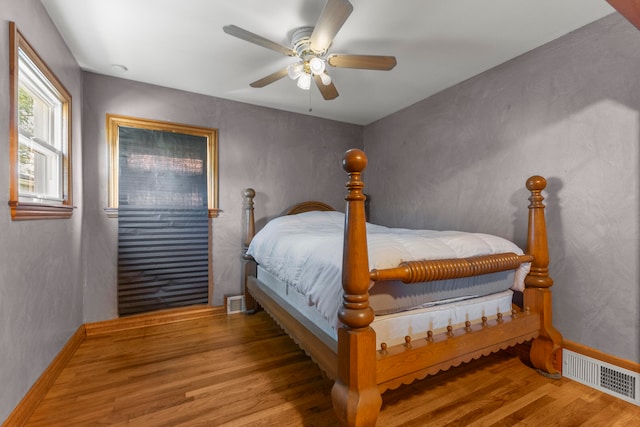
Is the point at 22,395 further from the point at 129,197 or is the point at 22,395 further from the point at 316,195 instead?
the point at 316,195

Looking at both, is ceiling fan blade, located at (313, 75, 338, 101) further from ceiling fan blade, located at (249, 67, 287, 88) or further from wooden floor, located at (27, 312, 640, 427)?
wooden floor, located at (27, 312, 640, 427)

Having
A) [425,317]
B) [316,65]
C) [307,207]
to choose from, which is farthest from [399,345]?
[307,207]

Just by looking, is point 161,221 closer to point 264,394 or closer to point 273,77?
point 273,77

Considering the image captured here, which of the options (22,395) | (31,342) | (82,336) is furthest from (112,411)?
(82,336)

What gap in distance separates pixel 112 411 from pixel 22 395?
425 millimetres

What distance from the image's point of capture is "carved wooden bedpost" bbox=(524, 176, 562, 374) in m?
1.76

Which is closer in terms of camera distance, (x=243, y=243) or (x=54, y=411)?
(x=54, y=411)

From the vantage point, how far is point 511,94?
7.36 ft

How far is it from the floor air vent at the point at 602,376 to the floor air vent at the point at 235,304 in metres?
2.70

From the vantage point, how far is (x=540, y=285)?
1.76 metres

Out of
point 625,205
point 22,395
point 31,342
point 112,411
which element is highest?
point 625,205

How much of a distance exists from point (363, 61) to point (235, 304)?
2.55 metres

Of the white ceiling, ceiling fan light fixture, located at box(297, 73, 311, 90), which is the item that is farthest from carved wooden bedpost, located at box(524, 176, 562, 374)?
ceiling fan light fixture, located at box(297, 73, 311, 90)

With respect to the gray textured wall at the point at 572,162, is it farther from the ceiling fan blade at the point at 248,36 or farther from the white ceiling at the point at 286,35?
the ceiling fan blade at the point at 248,36
